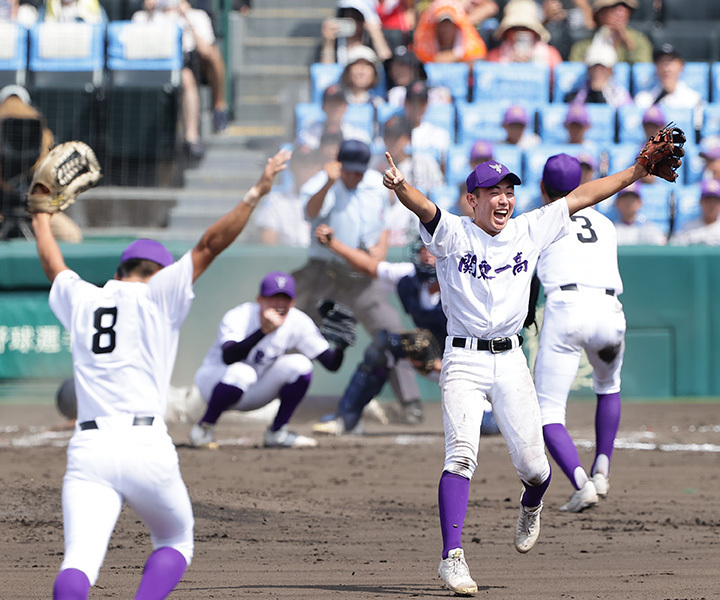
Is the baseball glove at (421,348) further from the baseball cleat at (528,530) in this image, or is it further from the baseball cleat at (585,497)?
the baseball cleat at (528,530)

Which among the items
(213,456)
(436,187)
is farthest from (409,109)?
(213,456)

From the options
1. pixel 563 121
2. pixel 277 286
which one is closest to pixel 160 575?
pixel 277 286

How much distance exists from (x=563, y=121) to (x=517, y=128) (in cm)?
71

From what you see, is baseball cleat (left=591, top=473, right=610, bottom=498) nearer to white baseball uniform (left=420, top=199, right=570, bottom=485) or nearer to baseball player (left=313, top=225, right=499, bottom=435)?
white baseball uniform (left=420, top=199, right=570, bottom=485)

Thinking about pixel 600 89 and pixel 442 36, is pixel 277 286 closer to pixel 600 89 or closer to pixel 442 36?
pixel 442 36

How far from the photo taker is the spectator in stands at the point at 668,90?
12719 millimetres

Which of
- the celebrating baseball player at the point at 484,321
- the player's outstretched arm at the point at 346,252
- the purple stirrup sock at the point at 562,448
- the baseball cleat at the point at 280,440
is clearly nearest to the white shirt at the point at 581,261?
the purple stirrup sock at the point at 562,448

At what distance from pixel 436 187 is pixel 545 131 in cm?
205

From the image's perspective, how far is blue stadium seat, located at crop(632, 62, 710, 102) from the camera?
13000 millimetres

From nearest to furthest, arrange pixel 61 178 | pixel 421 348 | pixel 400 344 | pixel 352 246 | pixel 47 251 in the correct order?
pixel 47 251, pixel 61 178, pixel 421 348, pixel 400 344, pixel 352 246

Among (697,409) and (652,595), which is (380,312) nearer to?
(697,409)

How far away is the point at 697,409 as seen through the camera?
34.7ft

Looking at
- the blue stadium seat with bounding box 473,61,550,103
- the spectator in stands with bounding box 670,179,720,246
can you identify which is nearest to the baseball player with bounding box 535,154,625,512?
the spectator in stands with bounding box 670,179,720,246

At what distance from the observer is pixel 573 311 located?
636 centimetres
